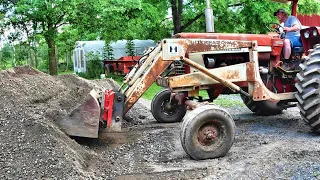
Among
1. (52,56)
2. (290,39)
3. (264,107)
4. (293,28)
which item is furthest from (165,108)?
(52,56)

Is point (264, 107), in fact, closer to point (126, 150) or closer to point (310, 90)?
point (310, 90)

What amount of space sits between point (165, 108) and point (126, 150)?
2469 mm

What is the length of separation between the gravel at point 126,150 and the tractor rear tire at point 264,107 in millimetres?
968

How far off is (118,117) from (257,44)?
9.32 ft

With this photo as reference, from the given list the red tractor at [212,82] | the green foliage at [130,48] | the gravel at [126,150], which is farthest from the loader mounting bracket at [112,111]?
the green foliage at [130,48]

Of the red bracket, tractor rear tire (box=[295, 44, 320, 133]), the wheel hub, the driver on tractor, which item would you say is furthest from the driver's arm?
the red bracket

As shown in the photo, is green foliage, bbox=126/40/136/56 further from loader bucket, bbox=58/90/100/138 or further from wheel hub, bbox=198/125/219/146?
wheel hub, bbox=198/125/219/146

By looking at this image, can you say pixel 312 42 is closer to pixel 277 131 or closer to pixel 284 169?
pixel 277 131

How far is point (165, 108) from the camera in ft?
29.6

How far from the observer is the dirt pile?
4.97 metres

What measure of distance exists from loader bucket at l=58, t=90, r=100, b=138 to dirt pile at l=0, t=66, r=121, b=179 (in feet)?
0.80

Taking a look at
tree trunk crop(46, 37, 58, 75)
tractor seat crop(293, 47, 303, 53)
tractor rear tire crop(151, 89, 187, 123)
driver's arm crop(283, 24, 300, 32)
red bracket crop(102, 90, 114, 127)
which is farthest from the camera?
tree trunk crop(46, 37, 58, 75)

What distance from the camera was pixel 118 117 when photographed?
668 centimetres

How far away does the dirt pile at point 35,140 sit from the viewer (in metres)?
4.97
